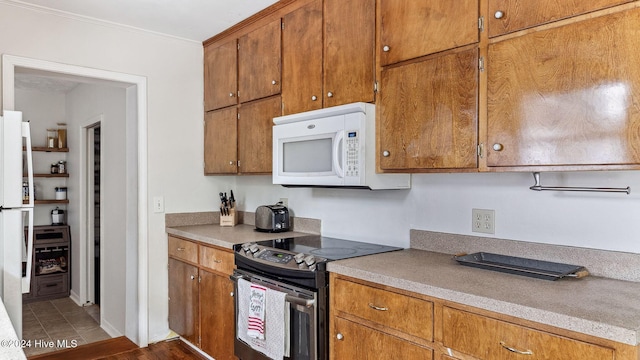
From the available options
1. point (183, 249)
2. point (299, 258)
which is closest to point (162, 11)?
point (183, 249)

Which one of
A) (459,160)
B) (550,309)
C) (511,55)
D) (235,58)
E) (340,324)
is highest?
(235,58)

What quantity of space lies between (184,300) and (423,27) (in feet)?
7.97

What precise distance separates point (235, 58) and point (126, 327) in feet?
7.65

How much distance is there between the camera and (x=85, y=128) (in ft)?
14.7

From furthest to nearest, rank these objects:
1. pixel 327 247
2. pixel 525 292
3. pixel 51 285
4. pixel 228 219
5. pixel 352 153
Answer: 1. pixel 51 285
2. pixel 228 219
3. pixel 327 247
4. pixel 352 153
5. pixel 525 292

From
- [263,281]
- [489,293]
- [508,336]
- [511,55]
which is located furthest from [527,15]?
[263,281]

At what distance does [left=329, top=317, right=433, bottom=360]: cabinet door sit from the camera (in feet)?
5.24

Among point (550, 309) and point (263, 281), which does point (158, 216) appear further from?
point (550, 309)

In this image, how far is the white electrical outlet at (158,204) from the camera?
322cm

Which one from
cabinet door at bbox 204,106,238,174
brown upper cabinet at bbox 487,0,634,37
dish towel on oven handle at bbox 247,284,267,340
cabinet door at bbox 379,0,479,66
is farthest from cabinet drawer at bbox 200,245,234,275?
brown upper cabinet at bbox 487,0,634,37

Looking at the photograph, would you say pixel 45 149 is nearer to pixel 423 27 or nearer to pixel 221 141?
pixel 221 141

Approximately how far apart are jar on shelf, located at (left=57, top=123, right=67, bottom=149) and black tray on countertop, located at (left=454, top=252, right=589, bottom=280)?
15.9 ft

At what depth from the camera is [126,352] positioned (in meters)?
3.09

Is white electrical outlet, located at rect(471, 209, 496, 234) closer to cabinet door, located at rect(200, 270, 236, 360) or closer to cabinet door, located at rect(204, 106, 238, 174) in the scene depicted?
cabinet door, located at rect(200, 270, 236, 360)
